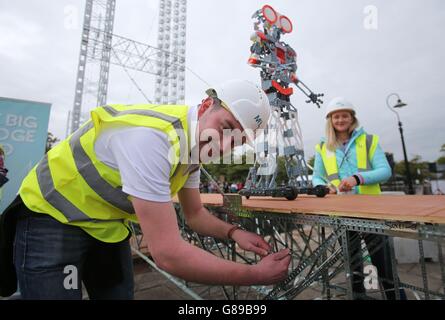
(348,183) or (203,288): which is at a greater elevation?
(348,183)

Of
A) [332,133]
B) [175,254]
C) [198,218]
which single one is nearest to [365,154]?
[332,133]

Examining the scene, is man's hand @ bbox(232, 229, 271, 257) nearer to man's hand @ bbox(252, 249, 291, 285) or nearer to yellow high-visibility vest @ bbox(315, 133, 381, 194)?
man's hand @ bbox(252, 249, 291, 285)

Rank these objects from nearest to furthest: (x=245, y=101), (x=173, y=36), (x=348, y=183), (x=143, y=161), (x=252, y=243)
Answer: (x=143, y=161), (x=245, y=101), (x=252, y=243), (x=348, y=183), (x=173, y=36)

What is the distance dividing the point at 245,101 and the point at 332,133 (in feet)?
6.14

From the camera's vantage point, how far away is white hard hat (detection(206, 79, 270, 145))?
116 centimetres

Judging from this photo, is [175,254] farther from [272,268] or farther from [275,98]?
[275,98]

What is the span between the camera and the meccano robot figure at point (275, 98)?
4293 mm

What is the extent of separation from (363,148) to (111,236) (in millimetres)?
2323

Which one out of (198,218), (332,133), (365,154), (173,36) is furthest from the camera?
(173,36)

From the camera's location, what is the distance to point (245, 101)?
1.18 metres

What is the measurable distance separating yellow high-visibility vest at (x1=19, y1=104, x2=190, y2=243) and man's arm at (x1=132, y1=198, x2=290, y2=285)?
208 mm
